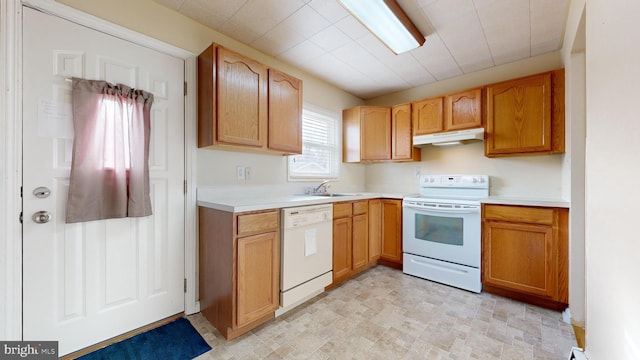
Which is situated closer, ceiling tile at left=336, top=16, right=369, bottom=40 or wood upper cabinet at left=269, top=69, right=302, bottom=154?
ceiling tile at left=336, top=16, right=369, bottom=40

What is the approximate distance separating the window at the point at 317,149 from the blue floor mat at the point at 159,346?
175 cm

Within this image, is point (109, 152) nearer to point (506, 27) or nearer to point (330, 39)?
point (330, 39)

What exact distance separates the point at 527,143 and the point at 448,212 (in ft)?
3.39

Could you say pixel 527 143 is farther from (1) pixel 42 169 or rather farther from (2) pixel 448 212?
(1) pixel 42 169

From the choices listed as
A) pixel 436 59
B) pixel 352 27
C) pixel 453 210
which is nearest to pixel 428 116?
pixel 436 59

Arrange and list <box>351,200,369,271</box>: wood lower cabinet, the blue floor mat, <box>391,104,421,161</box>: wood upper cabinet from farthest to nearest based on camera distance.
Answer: <box>391,104,421,161</box>: wood upper cabinet, <box>351,200,369,271</box>: wood lower cabinet, the blue floor mat

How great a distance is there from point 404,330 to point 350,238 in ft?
3.43

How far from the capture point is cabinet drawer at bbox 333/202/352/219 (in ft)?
8.23

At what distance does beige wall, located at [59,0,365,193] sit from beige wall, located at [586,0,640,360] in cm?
239

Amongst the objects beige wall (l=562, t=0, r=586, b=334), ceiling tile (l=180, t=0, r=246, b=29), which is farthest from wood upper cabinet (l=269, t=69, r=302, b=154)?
beige wall (l=562, t=0, r=586, b=334)

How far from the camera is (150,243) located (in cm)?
186

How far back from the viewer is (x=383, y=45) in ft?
8.00

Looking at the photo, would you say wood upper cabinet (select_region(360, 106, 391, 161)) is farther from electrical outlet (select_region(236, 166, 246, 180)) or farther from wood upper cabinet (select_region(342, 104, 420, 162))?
electrical outlet (select_region(236, 166, 246, 180))

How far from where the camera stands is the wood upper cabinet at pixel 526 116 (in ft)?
7.66
